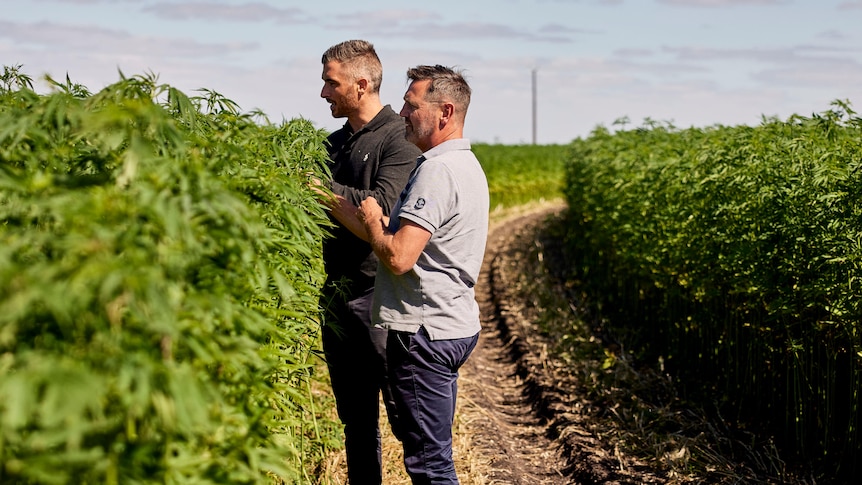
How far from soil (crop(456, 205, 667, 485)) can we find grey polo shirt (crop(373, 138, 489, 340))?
259 cm

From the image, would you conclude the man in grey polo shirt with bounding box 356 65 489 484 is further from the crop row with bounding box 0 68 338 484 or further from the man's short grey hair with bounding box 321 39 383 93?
the crop row with bounding box 0 68 338 484

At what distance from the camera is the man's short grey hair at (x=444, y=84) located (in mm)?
3855

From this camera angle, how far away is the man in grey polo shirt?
12.6 feet

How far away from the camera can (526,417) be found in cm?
797

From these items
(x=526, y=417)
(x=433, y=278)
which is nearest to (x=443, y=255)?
(x=433, y=278)

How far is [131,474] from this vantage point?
7.34 ft

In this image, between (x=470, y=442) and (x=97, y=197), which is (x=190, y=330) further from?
(x=470, y=442)

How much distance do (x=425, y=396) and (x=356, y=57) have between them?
6.03ft

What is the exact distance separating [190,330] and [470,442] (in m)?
4.73

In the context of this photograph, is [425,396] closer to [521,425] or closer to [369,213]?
[369,213]

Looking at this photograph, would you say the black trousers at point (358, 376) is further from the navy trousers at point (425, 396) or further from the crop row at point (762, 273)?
the crop row at point (762, 273)

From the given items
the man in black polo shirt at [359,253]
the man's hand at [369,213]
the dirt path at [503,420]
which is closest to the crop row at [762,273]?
the dirt path at [503,420]

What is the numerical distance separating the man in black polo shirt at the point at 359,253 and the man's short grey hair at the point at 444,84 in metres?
0.80

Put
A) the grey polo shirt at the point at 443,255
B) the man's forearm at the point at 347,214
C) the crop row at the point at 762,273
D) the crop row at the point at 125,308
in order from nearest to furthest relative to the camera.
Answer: the crop row at the point at 125,308, the grey polo shirt at the point at 443,255, the man's forearm at the point at 347,214, the crop row at the point at 762,273
